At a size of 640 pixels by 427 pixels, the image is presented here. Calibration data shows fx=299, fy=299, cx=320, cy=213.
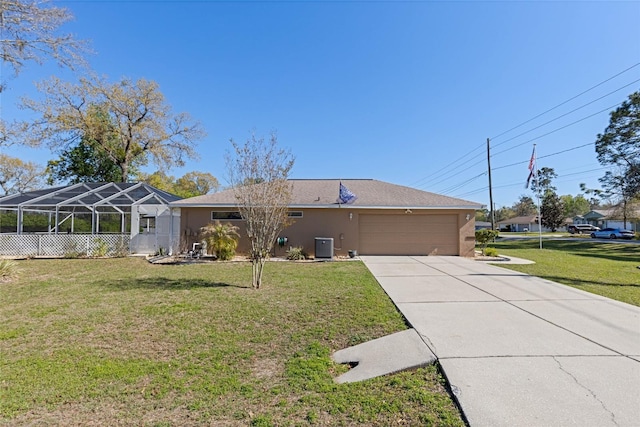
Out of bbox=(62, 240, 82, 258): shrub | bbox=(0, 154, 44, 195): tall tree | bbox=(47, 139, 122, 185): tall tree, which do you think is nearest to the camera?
bbox=(62, 240, 82, 258): shrub

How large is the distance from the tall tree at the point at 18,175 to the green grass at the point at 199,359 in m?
35.4

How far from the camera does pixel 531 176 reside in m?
18.6

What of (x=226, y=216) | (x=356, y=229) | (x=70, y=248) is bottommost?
(x=70, y=248)

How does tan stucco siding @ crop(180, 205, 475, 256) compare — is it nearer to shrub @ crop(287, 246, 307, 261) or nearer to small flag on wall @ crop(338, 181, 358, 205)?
small flag on wall @ crop(338, 181, 358, 205)

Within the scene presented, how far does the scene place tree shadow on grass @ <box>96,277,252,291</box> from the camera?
7.70 metres

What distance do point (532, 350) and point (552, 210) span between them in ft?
177

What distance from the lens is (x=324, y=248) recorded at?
13727 mm

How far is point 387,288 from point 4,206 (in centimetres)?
1805

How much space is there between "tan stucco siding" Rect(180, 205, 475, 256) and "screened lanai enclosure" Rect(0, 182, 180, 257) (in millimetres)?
1532

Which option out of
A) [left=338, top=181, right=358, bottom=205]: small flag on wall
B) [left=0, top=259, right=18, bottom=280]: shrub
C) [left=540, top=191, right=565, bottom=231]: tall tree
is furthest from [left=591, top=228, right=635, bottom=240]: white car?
[left=0, top=259, right=18, bottom=280]: shrub


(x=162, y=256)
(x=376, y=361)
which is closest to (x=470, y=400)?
(x=376, y=361)

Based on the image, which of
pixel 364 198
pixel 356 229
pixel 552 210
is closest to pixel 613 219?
pixel 552 210

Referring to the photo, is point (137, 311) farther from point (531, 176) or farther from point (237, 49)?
point (531, 176)

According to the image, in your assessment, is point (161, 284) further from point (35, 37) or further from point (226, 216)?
point (35, 37)
